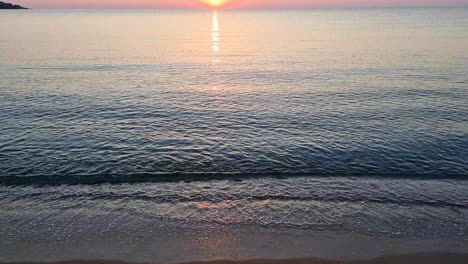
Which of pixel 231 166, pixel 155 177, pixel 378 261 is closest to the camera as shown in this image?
pixel 378 261

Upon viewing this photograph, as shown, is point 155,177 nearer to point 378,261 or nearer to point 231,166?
point 231,166

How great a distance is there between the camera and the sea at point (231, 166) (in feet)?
47.2

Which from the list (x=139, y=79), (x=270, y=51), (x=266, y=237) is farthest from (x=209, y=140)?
(x=270, y=51)

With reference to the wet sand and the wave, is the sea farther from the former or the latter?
the wet sand

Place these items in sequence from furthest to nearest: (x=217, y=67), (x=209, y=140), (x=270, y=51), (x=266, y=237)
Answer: (x=270, y=51), (x=217, y=67), (x=209, y=140), (x=266, y=237)

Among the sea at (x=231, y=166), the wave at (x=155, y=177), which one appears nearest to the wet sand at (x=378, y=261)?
the sea at (x=231, y=166)

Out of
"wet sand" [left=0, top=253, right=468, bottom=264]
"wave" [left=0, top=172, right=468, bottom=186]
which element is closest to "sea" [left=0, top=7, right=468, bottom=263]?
"wave" [left=0, top=172, right=468, bottom=186]

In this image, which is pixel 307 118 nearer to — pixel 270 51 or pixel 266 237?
pixel 266 237

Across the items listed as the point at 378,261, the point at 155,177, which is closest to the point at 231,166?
the point at 155,177

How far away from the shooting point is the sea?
14.4 metres

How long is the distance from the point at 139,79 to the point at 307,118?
974 inches

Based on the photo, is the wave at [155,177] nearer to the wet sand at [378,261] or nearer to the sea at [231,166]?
the sea at [231,166]

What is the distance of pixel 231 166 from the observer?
73.9 feet

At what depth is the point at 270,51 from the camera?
78.3 metres
